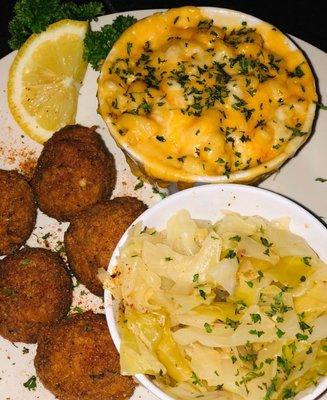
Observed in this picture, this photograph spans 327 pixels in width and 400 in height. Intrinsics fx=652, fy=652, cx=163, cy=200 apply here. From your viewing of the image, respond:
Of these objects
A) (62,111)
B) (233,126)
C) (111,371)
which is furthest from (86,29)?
(111,371)

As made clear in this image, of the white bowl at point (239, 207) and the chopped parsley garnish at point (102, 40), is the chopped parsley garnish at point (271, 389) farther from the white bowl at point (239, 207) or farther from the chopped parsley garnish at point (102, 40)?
the chopped parsley garnish at point (102, 40)

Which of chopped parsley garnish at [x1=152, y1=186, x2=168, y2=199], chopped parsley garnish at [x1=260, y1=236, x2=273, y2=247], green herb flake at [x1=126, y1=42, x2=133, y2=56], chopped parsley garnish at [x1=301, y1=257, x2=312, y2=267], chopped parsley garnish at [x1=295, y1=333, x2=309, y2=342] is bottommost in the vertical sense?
chopped parsley garnish at [x1=295, y1=333, x2=309, y2=342]

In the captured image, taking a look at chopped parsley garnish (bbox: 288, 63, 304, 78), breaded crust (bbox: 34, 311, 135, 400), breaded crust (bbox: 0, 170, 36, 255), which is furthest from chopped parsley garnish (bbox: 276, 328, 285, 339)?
breaded crust (bbox: 0, 170, 36, 255)

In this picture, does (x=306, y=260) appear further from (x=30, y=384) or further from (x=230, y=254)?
(x=30, y=384)

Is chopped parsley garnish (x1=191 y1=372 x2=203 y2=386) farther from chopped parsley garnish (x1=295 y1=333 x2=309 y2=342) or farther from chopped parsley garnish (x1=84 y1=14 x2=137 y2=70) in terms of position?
chopped parsley garnish (x1=84 y1=14 x2=137 y2=70)

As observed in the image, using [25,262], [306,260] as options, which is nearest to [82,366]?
[25,262]
